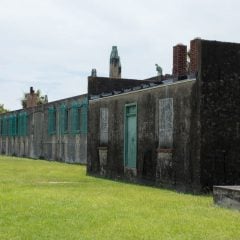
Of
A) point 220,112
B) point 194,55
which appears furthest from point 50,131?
point 220,112

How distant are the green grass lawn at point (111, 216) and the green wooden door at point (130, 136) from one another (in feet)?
16.3

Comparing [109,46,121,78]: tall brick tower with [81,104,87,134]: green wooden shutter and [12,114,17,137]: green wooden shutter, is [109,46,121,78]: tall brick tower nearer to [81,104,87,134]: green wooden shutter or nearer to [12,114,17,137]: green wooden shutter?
[81,104,87,134]: green wooden shutter

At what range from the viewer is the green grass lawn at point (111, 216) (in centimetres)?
915

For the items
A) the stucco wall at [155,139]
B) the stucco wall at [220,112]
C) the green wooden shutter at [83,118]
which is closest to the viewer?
the stucco wall at [220,112]

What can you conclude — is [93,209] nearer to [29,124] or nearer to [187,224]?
[187,224]

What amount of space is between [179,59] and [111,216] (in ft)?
39.1

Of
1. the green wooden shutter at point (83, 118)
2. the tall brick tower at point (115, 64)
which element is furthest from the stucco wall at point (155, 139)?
the tall brick tower at point (115, 64)

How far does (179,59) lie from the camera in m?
22.0

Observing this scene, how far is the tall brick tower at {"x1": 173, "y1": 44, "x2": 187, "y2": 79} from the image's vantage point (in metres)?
21.7

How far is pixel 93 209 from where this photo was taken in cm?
1200

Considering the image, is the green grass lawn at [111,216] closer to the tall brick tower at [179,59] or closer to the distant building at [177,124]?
the distant building at [177,124]

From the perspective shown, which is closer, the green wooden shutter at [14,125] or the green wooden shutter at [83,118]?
the green wooden shutter at [83,118]

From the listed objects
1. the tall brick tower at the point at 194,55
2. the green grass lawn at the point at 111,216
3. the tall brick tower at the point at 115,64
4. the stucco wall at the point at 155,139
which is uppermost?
the tall brick tower at the point at 115,64

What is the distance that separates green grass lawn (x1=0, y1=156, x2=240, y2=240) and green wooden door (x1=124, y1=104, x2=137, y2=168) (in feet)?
16.3
